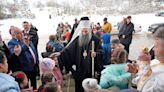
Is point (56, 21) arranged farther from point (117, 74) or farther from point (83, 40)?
point (117, 74)

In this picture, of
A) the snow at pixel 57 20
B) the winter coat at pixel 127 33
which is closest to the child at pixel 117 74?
the winter coat at pixel 127 33

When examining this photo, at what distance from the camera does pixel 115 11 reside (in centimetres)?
2470

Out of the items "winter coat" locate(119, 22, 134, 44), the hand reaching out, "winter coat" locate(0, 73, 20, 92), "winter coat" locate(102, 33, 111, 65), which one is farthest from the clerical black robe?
"winter coat" locate(119, 22, 134, 44)

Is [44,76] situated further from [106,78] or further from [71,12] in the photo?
[71,12]

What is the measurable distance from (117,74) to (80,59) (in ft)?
5.11

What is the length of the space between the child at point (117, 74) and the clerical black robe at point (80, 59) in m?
1.47

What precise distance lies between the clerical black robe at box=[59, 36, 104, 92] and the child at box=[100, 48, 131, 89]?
147 cm

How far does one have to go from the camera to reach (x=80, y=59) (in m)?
5.10

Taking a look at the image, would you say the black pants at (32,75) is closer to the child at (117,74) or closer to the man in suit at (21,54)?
the man in suit at (21,54)

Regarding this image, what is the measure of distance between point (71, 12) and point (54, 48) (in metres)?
17.9

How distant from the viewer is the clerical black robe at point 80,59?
509cm

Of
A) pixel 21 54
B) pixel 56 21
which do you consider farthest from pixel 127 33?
pixel 56 21

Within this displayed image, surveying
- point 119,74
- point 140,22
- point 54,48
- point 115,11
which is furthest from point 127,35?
point 115,11

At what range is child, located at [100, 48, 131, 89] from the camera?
351cm
